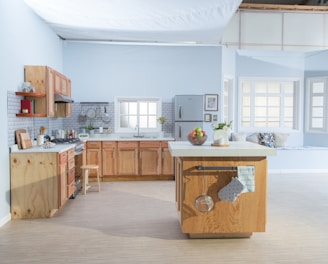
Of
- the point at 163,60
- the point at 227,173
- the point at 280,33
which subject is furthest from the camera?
the point at 280,33

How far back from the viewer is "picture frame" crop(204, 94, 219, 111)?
689 centimetres

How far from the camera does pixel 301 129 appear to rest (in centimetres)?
805

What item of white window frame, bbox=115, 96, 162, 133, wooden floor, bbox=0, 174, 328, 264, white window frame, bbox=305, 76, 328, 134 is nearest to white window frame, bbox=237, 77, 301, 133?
white window frame, bbox=305, 76, 328, 134

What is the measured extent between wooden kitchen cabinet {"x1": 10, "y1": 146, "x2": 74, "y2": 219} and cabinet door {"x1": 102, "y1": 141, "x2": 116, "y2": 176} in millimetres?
2110

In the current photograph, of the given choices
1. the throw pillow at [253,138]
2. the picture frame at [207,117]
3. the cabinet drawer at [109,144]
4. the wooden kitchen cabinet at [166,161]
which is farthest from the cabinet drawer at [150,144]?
the throw pillow at [253,138]

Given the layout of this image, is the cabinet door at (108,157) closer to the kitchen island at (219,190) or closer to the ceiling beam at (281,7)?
the kitchen island at (219,190)

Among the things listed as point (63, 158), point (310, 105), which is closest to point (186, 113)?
point (63, 158)

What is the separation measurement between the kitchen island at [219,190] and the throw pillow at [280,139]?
15.8 feet

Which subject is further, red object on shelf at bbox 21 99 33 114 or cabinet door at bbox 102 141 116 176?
cabinet door at bbox 102 141 116 176

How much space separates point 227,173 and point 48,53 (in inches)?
163

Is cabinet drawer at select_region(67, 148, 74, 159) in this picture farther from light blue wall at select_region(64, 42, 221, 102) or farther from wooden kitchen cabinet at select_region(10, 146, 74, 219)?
light blue wall at select_region(64, 42, 221, 102)

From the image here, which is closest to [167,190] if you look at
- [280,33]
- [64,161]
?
[64,161]

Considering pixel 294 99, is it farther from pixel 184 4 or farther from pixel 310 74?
pixel 184 4

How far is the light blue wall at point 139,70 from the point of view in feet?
21.9
